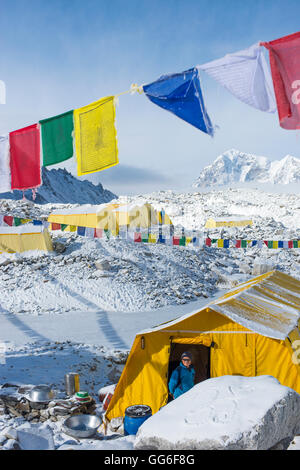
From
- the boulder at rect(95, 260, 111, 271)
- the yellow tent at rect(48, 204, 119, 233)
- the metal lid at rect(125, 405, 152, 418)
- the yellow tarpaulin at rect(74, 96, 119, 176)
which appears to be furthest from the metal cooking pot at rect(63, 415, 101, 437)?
the yellow tent at rect(48, 204, 119, 233)

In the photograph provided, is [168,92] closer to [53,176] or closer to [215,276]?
[215,276]

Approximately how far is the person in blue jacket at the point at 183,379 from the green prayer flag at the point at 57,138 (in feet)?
15.3

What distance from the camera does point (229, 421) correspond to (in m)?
3.66

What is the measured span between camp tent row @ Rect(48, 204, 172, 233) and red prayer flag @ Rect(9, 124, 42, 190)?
15362mm

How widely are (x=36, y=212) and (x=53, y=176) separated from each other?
91715mm

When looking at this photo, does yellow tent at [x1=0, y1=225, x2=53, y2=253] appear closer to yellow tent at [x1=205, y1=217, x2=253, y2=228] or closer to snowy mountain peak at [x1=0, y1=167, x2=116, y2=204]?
yellow tent at [x1=205, y1=217, x2=253, y2=228]

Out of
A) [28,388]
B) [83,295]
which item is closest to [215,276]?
[83,295]

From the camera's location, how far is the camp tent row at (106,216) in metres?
25.2

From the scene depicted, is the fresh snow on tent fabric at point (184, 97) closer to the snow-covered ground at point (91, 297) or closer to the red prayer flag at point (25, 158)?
the red prayer flag at point (25, 158)

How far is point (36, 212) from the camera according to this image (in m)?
27.7

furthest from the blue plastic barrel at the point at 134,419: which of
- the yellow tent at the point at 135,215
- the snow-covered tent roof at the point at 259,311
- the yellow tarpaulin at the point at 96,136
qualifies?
the yellow tent at the point at 135,215

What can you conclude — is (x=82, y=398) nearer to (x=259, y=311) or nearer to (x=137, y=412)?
(x=137, y=412)

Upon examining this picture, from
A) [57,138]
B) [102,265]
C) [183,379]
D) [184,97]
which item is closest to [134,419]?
[183,379]

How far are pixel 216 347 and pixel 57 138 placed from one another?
5.28 m
